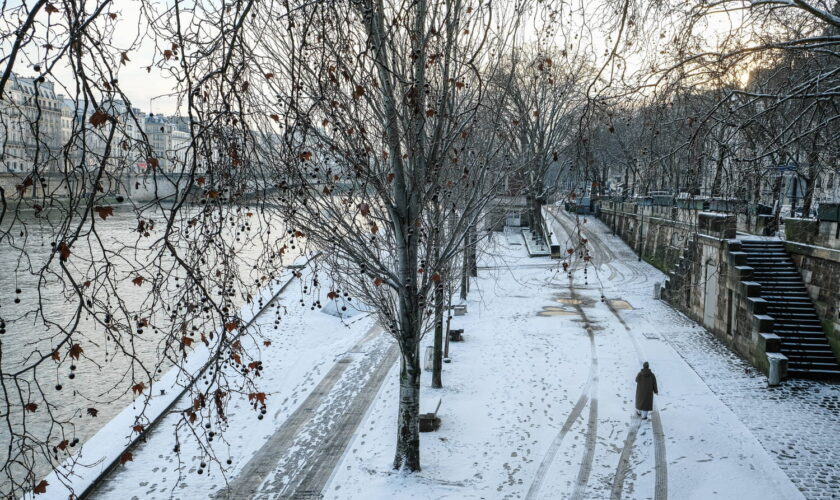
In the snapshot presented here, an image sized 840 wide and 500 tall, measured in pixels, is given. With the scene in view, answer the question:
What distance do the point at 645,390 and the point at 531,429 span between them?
8.96 ft

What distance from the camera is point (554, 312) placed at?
82.3ft

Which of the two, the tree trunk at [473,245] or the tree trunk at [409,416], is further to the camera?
the tree trunk at [473,245]

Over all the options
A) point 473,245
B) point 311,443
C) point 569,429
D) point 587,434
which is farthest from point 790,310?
point 311,443

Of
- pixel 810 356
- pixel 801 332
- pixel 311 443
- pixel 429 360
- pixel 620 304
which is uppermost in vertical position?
pixel 801 332

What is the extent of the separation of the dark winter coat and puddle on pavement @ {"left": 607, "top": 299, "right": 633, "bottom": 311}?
12344mm

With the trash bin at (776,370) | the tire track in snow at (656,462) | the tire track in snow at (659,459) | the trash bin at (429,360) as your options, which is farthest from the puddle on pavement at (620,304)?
the tire track in snow at (659,459)

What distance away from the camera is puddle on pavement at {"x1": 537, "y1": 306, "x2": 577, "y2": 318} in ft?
81.1

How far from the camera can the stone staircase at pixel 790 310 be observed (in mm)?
16750

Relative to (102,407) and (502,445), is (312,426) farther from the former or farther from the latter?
(102,407)

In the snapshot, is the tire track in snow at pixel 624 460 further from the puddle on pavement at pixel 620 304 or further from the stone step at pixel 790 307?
the puddle on pavement at pixel 620 304

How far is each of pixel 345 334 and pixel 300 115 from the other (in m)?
20.1

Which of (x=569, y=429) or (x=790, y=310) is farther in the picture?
(x=790, y=310)

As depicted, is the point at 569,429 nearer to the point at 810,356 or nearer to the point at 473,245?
the point at 473,245

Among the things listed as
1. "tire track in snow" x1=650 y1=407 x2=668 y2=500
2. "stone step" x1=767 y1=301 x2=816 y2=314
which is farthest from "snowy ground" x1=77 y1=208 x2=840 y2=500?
"stone step" x1=767 y1=301 x2=816 y2=314
